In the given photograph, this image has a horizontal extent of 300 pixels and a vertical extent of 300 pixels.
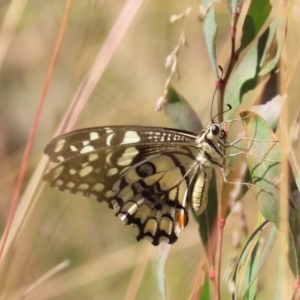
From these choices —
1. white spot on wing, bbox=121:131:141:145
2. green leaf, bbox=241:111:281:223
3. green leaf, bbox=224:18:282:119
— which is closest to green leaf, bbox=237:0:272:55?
green leaf, bbox=224:18:282:119

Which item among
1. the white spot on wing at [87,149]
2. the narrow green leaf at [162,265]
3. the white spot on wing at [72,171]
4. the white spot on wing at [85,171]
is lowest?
the narrow green leaf at [162,265]

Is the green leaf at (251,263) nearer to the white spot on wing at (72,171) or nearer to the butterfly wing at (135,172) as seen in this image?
the butterfly wing at (135,172)

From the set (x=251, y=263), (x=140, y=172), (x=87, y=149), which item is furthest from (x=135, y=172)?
(x=251, y=263)

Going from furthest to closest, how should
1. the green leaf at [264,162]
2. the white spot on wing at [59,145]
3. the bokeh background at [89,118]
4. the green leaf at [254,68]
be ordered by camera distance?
1. the bokeh background at [89,118]
2. the white spot on wing at [59,145]
3. the green leaf at [254,68]
4. the green leaf at [264,162]

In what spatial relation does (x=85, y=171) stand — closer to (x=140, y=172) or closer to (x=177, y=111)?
(x=140, y=172)

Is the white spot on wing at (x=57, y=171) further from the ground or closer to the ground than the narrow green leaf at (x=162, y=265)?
further from the ground

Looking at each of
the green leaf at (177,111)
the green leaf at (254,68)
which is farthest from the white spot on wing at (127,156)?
the green leaf at (254,68)

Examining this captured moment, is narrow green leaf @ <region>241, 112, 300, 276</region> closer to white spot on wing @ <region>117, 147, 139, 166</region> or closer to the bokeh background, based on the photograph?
white spot on wing @ <region>117, 147, 139, 166</region>
